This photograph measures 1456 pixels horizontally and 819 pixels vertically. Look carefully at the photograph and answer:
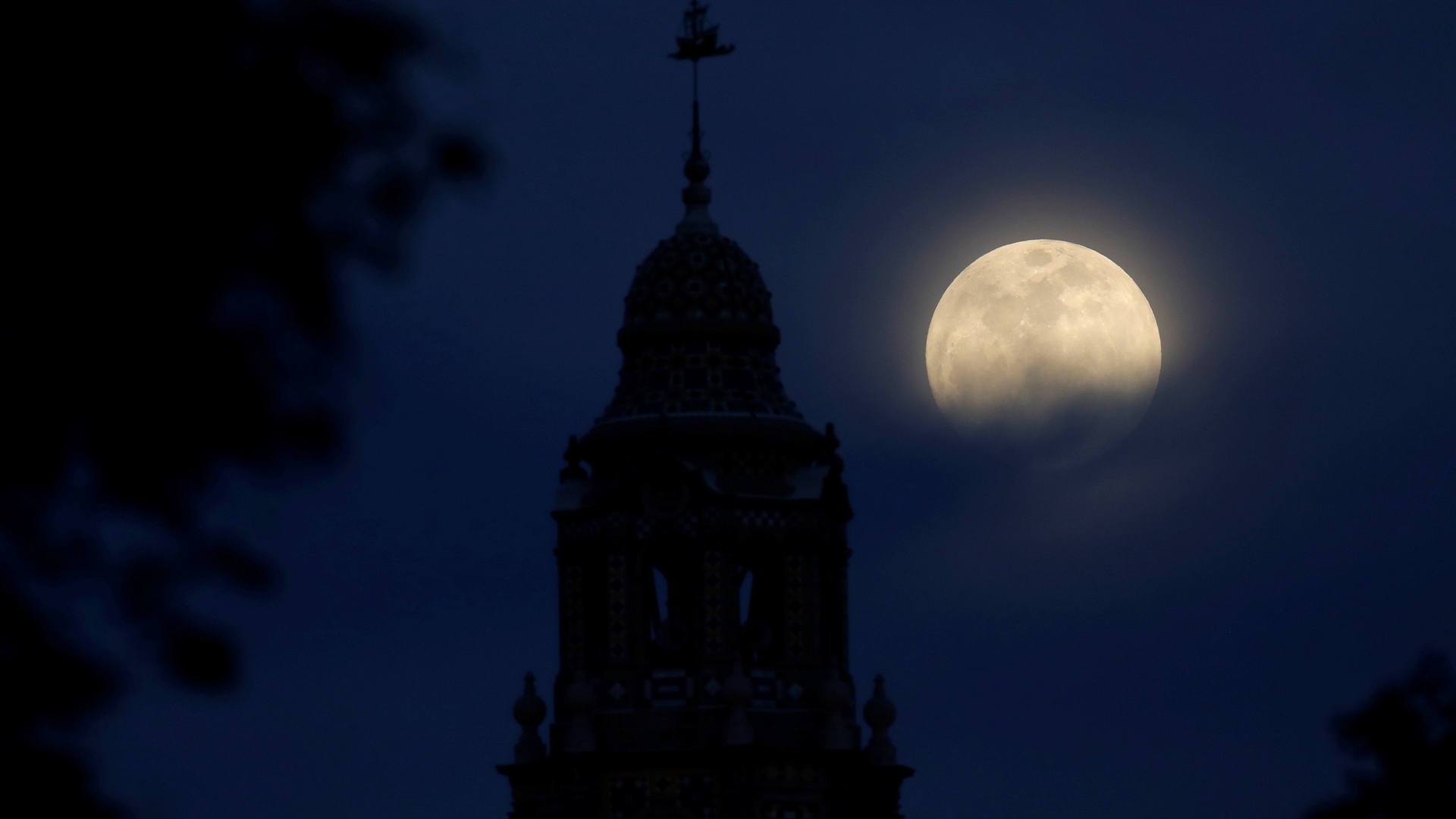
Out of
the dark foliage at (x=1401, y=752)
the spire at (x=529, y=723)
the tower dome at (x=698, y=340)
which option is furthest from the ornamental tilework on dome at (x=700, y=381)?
the dark foliage at (x=1401, y=752)

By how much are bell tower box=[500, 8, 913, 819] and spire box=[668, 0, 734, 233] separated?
1.67 meters

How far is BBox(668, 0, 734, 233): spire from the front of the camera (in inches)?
2234

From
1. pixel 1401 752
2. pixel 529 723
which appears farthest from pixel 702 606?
pixel 1401 752

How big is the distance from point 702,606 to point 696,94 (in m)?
10.9

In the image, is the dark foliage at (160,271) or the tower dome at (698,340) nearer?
the dark foliage at (160,271)

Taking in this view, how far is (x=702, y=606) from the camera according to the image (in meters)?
52.7

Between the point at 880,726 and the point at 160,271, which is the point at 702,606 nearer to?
the point at 880,726

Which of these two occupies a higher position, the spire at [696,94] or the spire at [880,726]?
the spire at [696,94]

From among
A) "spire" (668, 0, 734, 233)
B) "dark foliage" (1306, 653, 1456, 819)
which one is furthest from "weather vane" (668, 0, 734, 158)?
"dark foliage" (1306, 653, 1456, 819)

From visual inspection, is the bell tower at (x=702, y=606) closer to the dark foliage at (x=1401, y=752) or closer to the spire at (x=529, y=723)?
the spire at (x=529, y=723)

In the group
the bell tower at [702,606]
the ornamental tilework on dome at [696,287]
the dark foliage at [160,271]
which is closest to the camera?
the dark foliage at [160,271]

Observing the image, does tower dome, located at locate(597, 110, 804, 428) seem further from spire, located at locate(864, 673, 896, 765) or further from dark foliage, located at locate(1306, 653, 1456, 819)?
dark foliage, located at locate(1306, 653, 1456, 819)

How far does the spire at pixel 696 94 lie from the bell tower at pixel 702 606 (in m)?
1.67

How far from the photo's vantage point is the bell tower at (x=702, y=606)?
171 feet
